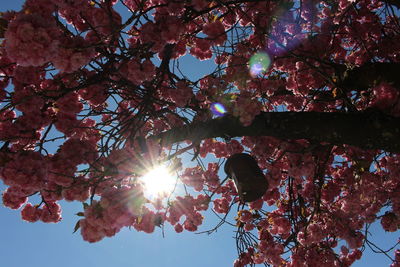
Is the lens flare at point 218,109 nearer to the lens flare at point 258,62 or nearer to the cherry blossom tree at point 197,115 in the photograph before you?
the cherry blossom tree at point 197,115

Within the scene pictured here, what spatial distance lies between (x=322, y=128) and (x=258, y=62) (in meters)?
1.39

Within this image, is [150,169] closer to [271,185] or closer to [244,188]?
[244,188]

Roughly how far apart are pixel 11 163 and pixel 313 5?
3.39 metres

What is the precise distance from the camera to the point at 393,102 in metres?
2.29

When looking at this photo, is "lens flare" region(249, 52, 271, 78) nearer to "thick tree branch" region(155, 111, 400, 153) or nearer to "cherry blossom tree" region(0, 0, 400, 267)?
"cherry blossom tree" region(0, 0, 400, 267)

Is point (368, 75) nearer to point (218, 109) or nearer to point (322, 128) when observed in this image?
point (322, 128)

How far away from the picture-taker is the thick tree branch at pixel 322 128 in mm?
2170

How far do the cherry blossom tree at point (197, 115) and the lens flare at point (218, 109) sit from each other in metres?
0.02

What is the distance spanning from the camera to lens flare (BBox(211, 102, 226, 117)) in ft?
9.54

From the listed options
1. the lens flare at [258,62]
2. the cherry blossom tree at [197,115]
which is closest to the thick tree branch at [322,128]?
the cherry blossom tree at [197,115]

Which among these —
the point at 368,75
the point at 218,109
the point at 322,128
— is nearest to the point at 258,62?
the point at 218,109

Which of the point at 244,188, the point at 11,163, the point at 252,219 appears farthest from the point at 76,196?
the point at 252,219

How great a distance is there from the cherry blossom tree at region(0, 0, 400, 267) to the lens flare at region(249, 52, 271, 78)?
1 centimetres

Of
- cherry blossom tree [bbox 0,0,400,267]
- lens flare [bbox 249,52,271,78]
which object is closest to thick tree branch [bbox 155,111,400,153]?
cherry blossom tree [bbox 0,0,400,267]
